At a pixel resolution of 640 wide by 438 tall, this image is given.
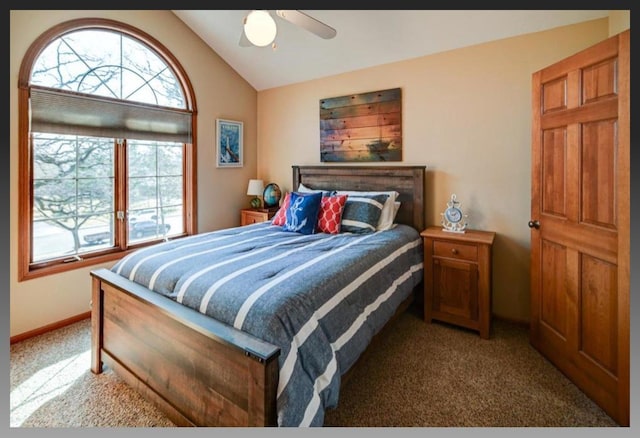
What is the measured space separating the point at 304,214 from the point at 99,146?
1896mm

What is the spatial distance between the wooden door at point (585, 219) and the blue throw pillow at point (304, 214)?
1598 millimetres

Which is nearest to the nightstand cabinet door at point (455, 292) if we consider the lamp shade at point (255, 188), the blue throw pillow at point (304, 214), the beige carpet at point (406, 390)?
the beige carpet at point (406, 390)

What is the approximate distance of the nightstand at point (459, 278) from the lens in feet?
8.18

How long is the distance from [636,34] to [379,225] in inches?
74.9

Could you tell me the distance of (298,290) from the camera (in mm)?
1511

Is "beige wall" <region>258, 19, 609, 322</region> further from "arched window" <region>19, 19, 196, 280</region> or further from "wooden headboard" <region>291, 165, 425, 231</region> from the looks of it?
"arched window" <region>19, 19, 196, 280</region>

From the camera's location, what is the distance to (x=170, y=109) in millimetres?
3346

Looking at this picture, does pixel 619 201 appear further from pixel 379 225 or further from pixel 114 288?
pixel 114 288

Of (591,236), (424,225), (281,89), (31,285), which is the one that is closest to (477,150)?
(424,225)

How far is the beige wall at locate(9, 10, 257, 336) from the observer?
2410 mm

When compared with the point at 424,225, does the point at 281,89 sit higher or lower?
higher

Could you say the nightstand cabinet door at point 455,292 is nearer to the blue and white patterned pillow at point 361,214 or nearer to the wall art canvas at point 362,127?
the blue and white patterned pillow at point 361,214

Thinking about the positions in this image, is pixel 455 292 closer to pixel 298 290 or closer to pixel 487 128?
pixel 487 128

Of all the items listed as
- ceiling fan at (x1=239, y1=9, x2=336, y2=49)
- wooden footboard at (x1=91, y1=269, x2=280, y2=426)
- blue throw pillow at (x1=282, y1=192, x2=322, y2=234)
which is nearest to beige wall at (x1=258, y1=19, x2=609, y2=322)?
blue throw pillow at (x1=282, y1=192, x2=322, y2=234)
